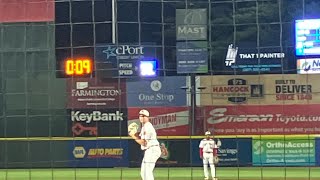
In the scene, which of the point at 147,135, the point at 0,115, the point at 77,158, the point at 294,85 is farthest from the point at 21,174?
the point at 294,85

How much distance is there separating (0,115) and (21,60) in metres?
2.79

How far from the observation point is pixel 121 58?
32.7 meters

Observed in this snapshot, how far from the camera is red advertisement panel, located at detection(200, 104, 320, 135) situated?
31.8m

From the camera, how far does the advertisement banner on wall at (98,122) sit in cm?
3278

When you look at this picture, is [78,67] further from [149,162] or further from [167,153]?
[149,162]

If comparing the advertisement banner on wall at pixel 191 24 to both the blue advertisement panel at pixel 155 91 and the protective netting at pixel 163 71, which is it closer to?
the protective netting at pixel 163 71

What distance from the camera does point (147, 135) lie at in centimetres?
1617

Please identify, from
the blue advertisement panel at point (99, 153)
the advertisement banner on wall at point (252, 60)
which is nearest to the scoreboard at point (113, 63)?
the advertisement banner on wall at point (252, 60)

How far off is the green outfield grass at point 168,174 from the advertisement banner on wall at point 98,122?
3454 millimetres

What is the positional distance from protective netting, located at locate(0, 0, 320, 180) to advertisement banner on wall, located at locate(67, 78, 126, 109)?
0.15 feet

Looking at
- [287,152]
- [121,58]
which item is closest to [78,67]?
[121,58]

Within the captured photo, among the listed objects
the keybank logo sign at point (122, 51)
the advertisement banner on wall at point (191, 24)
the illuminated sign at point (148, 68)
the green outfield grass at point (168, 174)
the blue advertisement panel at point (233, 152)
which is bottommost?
the green outfield grass at point (168, 174)

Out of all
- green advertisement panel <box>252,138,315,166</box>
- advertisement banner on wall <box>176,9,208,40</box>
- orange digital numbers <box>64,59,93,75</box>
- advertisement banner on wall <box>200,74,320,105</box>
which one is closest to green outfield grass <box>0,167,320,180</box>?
green advertisement panel <box>252,138,315,166</box>

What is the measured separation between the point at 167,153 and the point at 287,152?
497 centimetres
